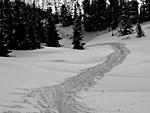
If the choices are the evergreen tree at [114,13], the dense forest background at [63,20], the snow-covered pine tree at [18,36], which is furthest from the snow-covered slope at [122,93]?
the evergreen tree at [114,13]

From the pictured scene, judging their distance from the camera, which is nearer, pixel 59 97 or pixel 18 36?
Result: pixel 59 97

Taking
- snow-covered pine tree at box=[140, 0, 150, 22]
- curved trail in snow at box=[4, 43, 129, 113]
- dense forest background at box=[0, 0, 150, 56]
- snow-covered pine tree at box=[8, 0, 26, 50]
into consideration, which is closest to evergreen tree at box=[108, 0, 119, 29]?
dense forest background at box=[0, 0, 150, 56]

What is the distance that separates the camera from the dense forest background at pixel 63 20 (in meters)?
37.5

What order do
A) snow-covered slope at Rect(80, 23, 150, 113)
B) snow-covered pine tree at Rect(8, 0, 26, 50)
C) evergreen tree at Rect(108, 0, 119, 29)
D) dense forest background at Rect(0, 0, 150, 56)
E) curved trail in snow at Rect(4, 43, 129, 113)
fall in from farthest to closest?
evergreen tree at Rect(108, 0, 119, 29) < dense forest background at Rect(0, 0, 150, 56) < snow-covered pine tree at Rect(8, 0, 26, 50) < snow-covered slope at Rect(80, 23, 150, 113) < curved trail in snow at Rect(4, 43, 129, 113)

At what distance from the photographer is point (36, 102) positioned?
464 inches

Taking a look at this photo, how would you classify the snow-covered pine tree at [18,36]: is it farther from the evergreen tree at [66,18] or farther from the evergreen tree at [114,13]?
the evergreen tree at [66,18]

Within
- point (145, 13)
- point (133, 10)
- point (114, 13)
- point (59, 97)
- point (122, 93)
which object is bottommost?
point (122, 93)

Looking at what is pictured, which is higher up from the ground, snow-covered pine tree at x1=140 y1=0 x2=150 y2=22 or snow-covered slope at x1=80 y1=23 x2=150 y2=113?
snow-covered pine tree at x1=140 y1=0 x2=150 y2=22

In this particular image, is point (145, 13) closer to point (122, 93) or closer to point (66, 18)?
point (66, 18)

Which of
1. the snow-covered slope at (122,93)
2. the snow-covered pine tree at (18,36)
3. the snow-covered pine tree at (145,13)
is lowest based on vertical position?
the snow-covered slope at (122,93)

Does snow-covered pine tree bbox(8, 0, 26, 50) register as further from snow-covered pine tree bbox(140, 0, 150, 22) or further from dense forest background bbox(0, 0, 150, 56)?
snow-covered pine tree bbox(140, 0, 150, 22)

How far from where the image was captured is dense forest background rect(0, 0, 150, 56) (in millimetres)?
37500

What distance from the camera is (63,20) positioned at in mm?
100938

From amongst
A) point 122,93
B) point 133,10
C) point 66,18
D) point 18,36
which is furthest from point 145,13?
point 122,93
